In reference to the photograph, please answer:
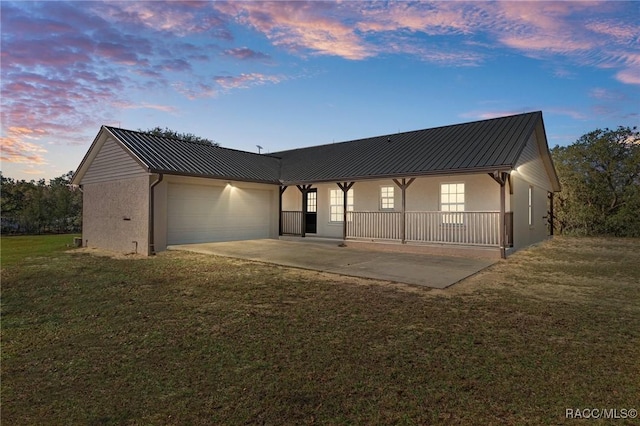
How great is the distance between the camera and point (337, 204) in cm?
1566

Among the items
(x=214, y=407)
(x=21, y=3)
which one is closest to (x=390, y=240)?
(x=214, y=407)

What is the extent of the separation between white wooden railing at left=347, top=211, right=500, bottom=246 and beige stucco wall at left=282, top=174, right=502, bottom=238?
69 cm

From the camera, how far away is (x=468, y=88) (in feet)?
49.9

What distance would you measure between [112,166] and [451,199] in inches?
516

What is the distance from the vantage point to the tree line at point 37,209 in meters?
23.1

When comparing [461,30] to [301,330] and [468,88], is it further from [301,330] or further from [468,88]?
[301,330]

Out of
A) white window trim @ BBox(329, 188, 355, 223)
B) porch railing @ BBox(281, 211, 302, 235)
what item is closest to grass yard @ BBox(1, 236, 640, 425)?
white window trim @ BBox(329, 188, 355, 223)

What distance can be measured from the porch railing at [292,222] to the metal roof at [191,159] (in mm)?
1783

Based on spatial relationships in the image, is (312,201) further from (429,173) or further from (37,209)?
(37,209)

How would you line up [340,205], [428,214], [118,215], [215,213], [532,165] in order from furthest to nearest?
[340,205] → [215,213] → [532,165] → [118,215] → [428,214]

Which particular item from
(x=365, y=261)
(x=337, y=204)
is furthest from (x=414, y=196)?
(x=365, y=261)

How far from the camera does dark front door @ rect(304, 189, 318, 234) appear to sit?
16.3 metres

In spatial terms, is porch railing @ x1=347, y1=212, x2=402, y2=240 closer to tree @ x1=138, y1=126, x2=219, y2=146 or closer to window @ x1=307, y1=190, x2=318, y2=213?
window @ x1=307, y1=190, x2=318, y2=213

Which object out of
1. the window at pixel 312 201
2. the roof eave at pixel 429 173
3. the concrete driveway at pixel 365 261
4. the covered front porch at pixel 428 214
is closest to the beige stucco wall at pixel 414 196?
the covered front porch at pixel 428 214
